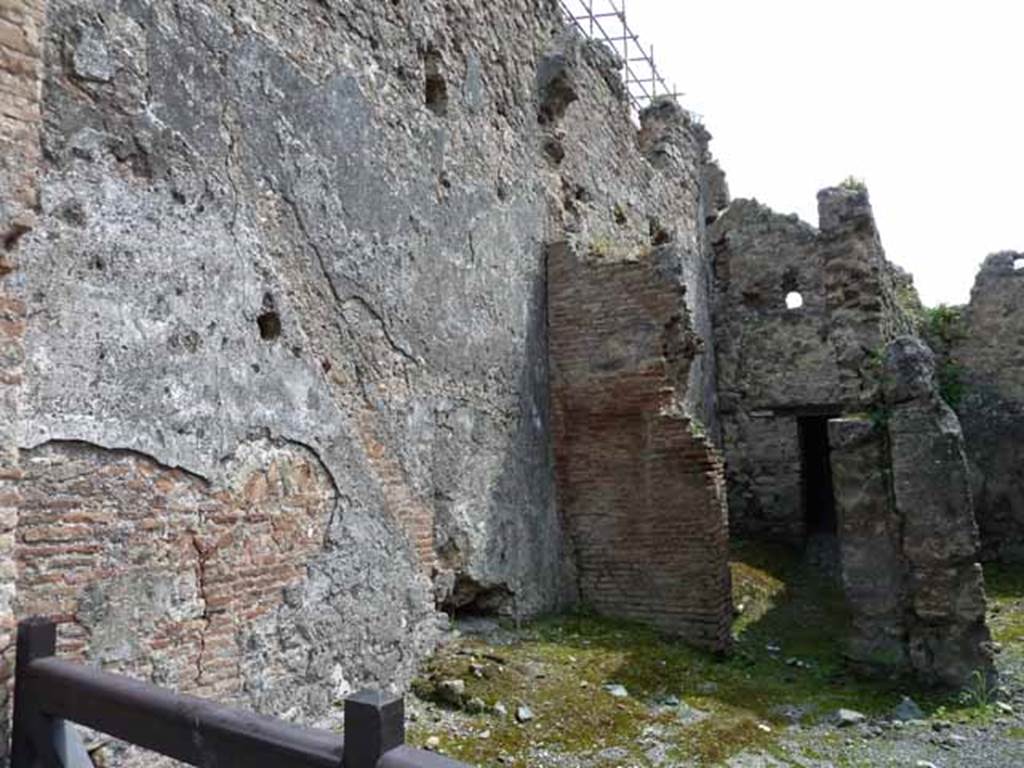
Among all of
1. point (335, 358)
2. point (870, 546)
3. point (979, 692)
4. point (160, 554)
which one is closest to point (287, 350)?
point (335, 358)

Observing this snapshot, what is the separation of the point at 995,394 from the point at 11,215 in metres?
11.9

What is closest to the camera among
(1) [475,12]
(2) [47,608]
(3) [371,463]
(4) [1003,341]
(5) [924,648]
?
(2) [47,608]

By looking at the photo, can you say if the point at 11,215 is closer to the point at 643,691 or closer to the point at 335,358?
the point at 335,358

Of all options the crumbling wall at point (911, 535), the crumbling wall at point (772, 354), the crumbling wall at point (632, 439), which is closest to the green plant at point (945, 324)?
the crumbling wall at point (772, 354)

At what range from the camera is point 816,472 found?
522 inches

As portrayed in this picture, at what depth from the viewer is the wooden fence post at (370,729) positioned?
5.99 ft

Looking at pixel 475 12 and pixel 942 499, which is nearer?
pixel 942 499

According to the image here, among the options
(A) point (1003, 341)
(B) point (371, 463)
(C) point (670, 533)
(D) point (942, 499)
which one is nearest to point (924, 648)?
(D) point (942, 499)

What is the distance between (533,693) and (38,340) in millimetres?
3209

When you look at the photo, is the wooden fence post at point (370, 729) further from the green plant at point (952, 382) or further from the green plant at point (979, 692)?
the green plant at point (952, 382)

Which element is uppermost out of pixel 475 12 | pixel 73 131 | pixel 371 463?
pixel 475 12

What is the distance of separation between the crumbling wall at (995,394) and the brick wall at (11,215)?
10.9 meters

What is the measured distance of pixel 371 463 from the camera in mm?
4918

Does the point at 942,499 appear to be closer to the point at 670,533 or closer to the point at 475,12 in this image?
the point at 670,533
